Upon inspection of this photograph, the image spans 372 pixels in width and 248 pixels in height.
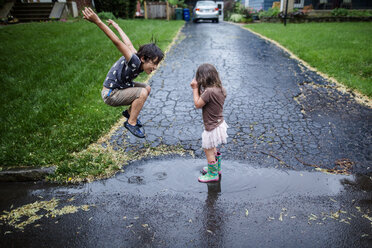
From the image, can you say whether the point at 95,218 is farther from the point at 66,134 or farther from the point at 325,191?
the point at 325,191

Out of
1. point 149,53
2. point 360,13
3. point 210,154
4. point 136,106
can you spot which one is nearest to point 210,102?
point 210,154

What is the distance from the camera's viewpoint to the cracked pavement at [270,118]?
153 inches

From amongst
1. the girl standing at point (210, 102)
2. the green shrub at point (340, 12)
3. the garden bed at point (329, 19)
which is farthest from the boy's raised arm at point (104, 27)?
the green shrub at point (340, 12)

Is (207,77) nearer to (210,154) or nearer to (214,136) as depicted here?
(214,136)

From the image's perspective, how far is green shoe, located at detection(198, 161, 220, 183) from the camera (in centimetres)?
327

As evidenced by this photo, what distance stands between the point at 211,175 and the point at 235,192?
35 cm

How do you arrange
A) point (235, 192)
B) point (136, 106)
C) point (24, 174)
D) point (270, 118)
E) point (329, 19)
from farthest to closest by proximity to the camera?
point (329, 19)
point (270, 118)
point (24, 174)
point (136, 106)
point (235, 192)

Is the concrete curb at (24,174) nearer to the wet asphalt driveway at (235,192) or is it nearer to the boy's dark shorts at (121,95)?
the wet asphalt driveway at (235,192)

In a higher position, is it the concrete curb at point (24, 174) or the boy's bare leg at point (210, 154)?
the boy's bare leg at point (210, 154)

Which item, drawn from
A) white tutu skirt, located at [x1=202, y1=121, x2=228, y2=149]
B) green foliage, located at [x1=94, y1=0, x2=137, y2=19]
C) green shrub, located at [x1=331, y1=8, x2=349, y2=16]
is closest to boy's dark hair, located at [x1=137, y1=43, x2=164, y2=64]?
white tutu skirt, located at [x1=202, y1=121, x2=228, y2=149]

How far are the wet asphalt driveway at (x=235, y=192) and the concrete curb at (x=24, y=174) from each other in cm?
9

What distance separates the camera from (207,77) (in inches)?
113

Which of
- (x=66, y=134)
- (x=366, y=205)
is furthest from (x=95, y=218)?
(x=366, y=205)

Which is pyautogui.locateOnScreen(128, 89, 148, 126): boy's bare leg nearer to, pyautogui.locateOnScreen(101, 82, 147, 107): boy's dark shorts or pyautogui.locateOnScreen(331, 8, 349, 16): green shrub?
pyautogui.locateOnScreen(101, 82, 147, 107): boy's dark shorts
